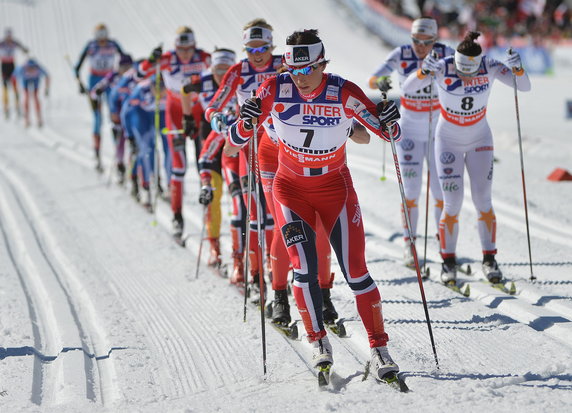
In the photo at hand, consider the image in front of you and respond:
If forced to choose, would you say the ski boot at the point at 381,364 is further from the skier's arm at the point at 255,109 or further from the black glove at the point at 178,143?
the black glove at the point at 178,143

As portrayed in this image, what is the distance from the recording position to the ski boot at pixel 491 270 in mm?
6992

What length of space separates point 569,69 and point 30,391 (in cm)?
2087

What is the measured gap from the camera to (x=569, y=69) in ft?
74.0

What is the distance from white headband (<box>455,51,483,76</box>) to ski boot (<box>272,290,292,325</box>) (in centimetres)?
250

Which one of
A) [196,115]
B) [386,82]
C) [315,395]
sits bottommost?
[315,395]

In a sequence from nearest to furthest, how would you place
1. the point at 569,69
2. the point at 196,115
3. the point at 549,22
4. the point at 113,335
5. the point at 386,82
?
the point at 113,335 < the point at 386,82 < the point at 196,115 < the point at 569,69 < the point at 549,22

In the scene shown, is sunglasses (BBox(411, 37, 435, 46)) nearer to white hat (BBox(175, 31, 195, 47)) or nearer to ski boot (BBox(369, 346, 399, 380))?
white hat (BBox(175, 31, 195, 47))

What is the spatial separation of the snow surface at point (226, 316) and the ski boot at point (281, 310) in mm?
137

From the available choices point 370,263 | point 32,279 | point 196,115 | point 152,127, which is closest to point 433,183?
point 370,263

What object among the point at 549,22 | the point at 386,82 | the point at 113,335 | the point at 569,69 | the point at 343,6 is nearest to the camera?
the point at 113,335

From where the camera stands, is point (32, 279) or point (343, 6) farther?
point (343, 6)

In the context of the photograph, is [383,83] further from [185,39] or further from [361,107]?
[185,39]

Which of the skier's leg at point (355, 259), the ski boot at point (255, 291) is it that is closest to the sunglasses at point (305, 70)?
the skier's leg at point (355, 259)

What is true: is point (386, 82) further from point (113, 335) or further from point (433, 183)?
point (113, 335)
